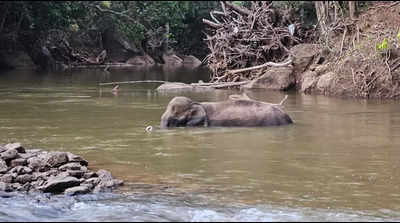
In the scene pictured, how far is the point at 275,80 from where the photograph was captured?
22.7m

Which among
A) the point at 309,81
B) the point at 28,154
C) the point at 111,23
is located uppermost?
the point at 111,23

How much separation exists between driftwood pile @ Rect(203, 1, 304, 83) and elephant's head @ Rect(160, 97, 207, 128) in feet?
31.5

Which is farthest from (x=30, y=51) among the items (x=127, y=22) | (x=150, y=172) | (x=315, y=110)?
(x=150, y=172)

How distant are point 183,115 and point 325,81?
822cm

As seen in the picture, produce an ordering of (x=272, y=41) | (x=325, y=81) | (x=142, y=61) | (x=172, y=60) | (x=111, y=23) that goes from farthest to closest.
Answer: (x=172, y=60), (x=142, y=61), (x=111, y=23), (x=272, y=41), (x=325, y=81)

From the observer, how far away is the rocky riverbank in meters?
8.71

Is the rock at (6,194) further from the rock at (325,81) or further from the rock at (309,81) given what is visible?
the rock at (309,81)

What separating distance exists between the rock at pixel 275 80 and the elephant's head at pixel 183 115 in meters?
8.67

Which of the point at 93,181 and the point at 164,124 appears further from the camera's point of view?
the point at 164,124

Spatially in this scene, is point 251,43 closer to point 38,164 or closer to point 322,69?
point 322,69

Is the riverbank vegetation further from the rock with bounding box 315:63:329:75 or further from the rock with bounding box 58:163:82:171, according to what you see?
the rock with bounding box 58:163:82:171

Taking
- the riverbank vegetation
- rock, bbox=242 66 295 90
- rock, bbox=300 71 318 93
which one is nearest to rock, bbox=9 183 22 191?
the riverbank vegetation

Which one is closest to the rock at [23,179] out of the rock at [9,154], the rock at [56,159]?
the rock at [56,159]

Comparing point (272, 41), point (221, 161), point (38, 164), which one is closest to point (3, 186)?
point (38, 164)
